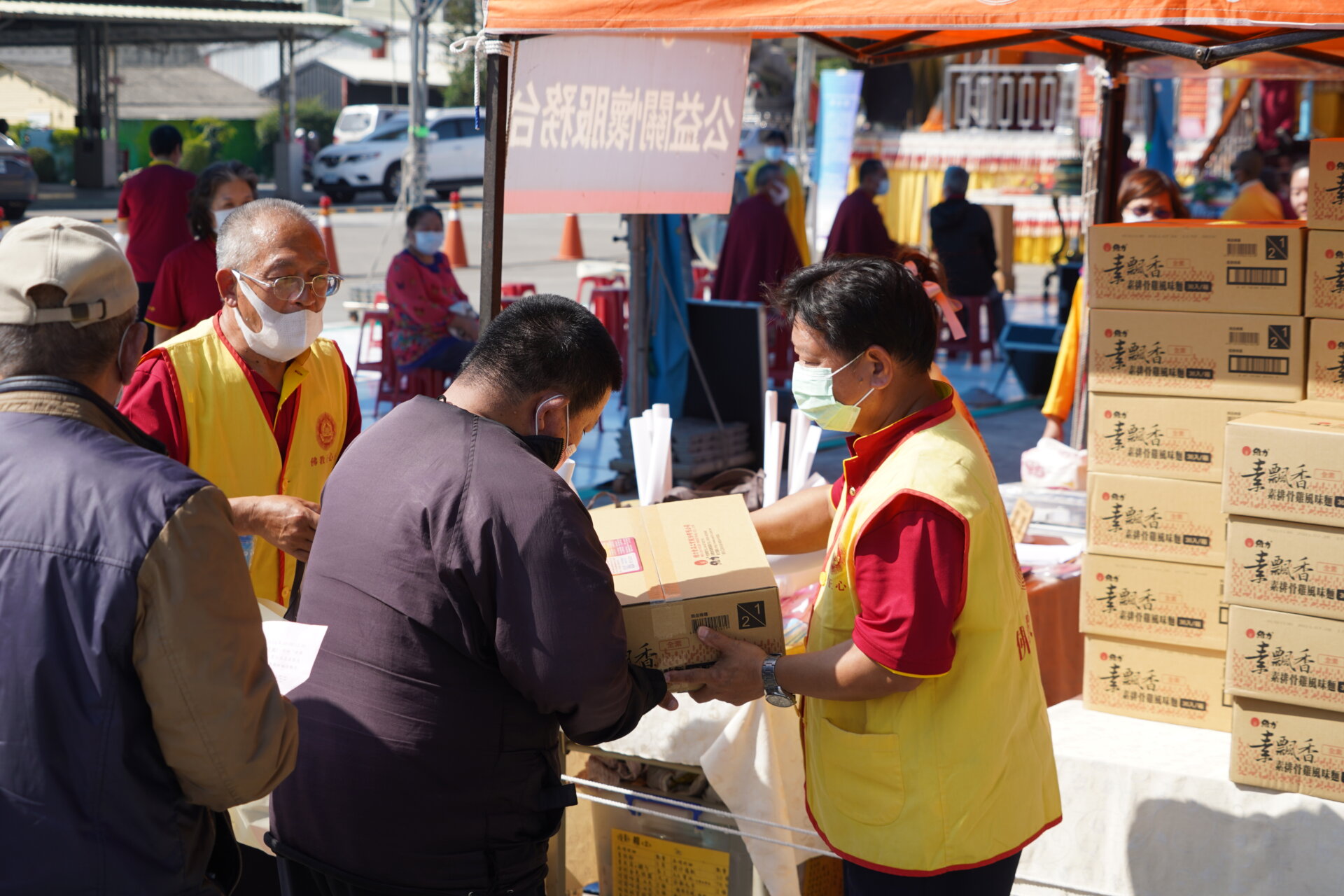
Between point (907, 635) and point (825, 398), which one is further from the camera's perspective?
point (825, 398)

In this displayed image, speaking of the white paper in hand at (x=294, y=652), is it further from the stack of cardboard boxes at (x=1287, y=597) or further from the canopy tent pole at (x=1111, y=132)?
the canopy tent pole at (x=1111, y=132)

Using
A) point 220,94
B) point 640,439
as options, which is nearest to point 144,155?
point 220,94

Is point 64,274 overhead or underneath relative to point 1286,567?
overhead

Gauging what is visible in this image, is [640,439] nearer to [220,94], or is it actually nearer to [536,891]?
[536,891]

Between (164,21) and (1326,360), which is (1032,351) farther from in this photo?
(164,21)

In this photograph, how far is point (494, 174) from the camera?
3574mm

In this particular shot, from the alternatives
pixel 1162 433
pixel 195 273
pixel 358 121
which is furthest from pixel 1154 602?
pixel 358 121

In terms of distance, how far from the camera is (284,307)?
2848mm

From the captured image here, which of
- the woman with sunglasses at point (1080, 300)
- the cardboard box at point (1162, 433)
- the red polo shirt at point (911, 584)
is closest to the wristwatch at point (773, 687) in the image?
the red polo shirt at point (911, 584)

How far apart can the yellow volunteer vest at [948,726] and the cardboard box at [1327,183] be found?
57.3 inches

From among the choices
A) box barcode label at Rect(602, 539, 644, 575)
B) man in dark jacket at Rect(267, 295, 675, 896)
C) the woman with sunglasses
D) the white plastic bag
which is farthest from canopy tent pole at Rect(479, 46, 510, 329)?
the woman with sunglasses

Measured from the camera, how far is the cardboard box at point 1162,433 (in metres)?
3.16

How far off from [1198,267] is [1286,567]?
31.1 inches

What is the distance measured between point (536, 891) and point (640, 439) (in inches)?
57.5
